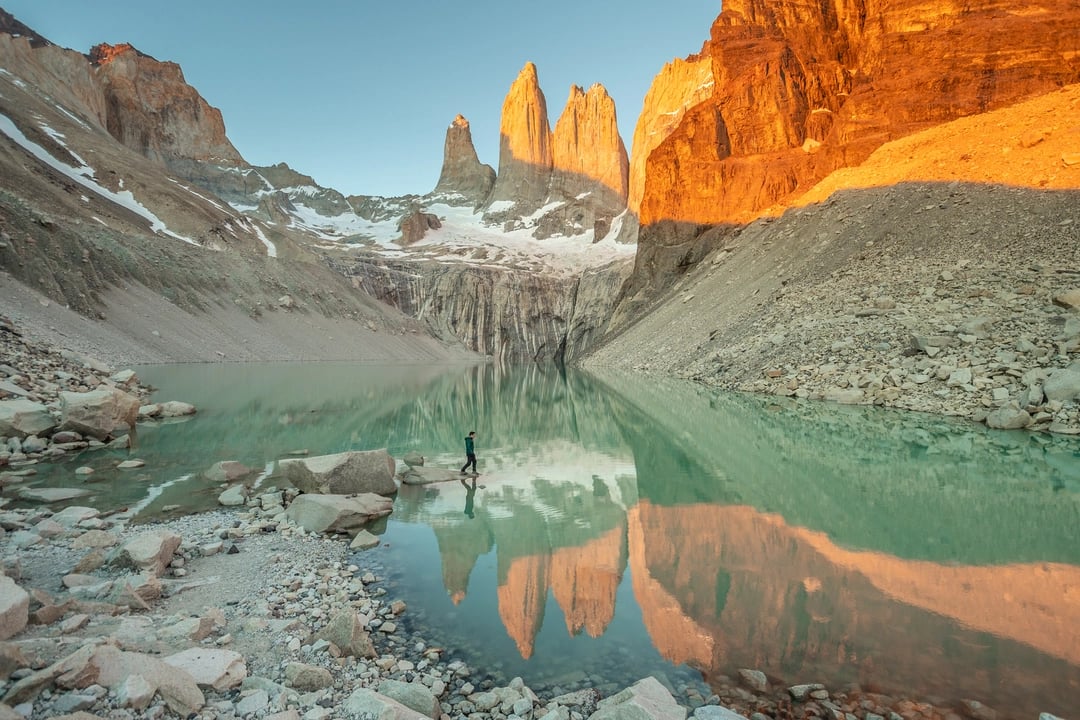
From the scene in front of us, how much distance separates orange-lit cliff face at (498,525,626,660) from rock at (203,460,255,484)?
7.32 meters

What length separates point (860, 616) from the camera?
19.7 ft

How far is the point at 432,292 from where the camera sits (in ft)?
313

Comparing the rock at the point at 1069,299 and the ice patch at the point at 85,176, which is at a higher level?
the ice patch at the point at 85,176

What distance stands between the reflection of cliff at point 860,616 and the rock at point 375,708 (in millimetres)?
2623

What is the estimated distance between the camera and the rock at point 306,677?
4.38 m

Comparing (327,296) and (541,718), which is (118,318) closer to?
(327,296)

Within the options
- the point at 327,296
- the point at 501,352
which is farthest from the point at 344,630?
Result: the point at 501,352

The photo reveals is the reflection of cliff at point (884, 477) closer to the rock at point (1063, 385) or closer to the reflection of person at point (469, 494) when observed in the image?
the rock at point (1063, 385)

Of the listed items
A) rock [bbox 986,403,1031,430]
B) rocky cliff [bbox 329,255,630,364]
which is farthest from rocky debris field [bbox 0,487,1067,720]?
rocky cliff [bbox 329,255,630,364]

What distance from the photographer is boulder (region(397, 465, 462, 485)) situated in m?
12.5

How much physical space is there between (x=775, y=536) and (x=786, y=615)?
2633mm

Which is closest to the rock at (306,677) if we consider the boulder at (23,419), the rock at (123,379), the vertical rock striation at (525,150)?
the boulder at (23,419)

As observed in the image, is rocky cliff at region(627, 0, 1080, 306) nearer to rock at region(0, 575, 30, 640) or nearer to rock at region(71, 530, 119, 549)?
rock at region(71, 530, 119, 549)

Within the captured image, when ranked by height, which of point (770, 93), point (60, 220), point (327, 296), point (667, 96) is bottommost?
point (327, 296)
